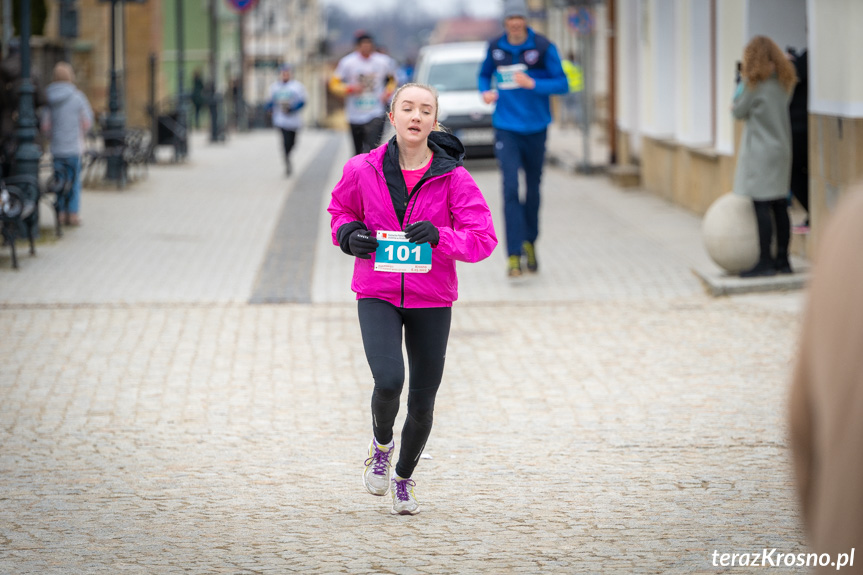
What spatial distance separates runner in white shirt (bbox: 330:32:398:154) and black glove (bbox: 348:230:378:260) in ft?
39.3

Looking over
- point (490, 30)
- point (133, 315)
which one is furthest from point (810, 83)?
point (490, 30)

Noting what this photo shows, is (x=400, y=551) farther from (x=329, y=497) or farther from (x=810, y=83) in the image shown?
(x=810, y=83)

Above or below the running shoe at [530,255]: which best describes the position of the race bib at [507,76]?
above

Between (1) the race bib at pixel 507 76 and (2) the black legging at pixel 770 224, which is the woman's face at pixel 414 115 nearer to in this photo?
(1) the race bib at pixel 507 76

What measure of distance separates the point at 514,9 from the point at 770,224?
264 centimetres

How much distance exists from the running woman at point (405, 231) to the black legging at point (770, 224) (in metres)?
5.73

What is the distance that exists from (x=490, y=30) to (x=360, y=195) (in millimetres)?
160564

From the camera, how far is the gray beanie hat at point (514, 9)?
10.8 meters

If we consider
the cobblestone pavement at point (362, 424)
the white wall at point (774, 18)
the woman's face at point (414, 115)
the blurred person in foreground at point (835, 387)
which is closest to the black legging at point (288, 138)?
the cobblestone pavement at point (362, 424)

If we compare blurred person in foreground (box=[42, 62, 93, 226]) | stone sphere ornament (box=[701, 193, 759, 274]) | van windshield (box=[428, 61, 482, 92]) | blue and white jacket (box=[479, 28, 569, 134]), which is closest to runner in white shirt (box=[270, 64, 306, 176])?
van windshield (box=[428, 61, 482, 92])

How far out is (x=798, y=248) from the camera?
39.0ft

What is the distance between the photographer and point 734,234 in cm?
1039

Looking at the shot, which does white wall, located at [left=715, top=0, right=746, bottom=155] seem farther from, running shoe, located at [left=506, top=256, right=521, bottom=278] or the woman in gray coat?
running shoe, located at [left=506, top=256, right=521, bottom=278]

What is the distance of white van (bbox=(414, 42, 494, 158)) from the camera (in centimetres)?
2234
